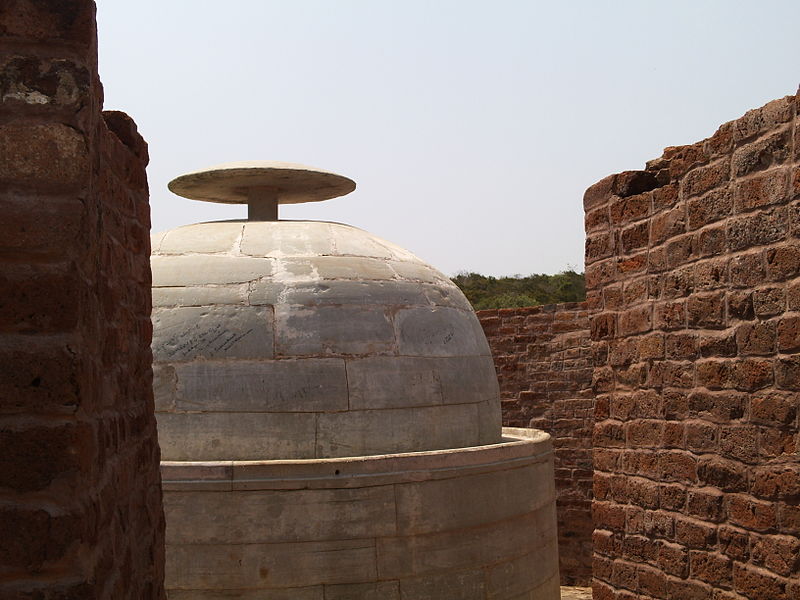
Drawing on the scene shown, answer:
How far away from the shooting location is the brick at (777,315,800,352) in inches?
142

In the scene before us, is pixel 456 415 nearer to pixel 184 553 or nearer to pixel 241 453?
pixel 241 453

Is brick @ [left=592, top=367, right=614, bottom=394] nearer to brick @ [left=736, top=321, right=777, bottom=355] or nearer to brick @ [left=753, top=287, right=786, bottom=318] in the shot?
brick @ [left=736, top=321, right=777, bottom=355]

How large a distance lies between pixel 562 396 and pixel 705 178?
777 centimetres

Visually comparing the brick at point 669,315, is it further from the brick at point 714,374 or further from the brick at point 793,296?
the brick at point 793,296

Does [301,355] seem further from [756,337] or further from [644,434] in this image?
[756,337]

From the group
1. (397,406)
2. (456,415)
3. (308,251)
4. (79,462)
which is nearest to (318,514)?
(397,406)

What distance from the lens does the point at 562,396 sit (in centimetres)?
1179

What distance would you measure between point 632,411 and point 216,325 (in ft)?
9.82

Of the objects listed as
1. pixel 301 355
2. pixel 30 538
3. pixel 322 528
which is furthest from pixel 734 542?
pixel 301 355

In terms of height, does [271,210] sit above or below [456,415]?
above

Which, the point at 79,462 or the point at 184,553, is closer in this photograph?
the point at 79,462

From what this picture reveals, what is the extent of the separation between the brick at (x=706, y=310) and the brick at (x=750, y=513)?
0.76 metres

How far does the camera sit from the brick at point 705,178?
4109 mm

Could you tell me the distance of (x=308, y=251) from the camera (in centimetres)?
703
